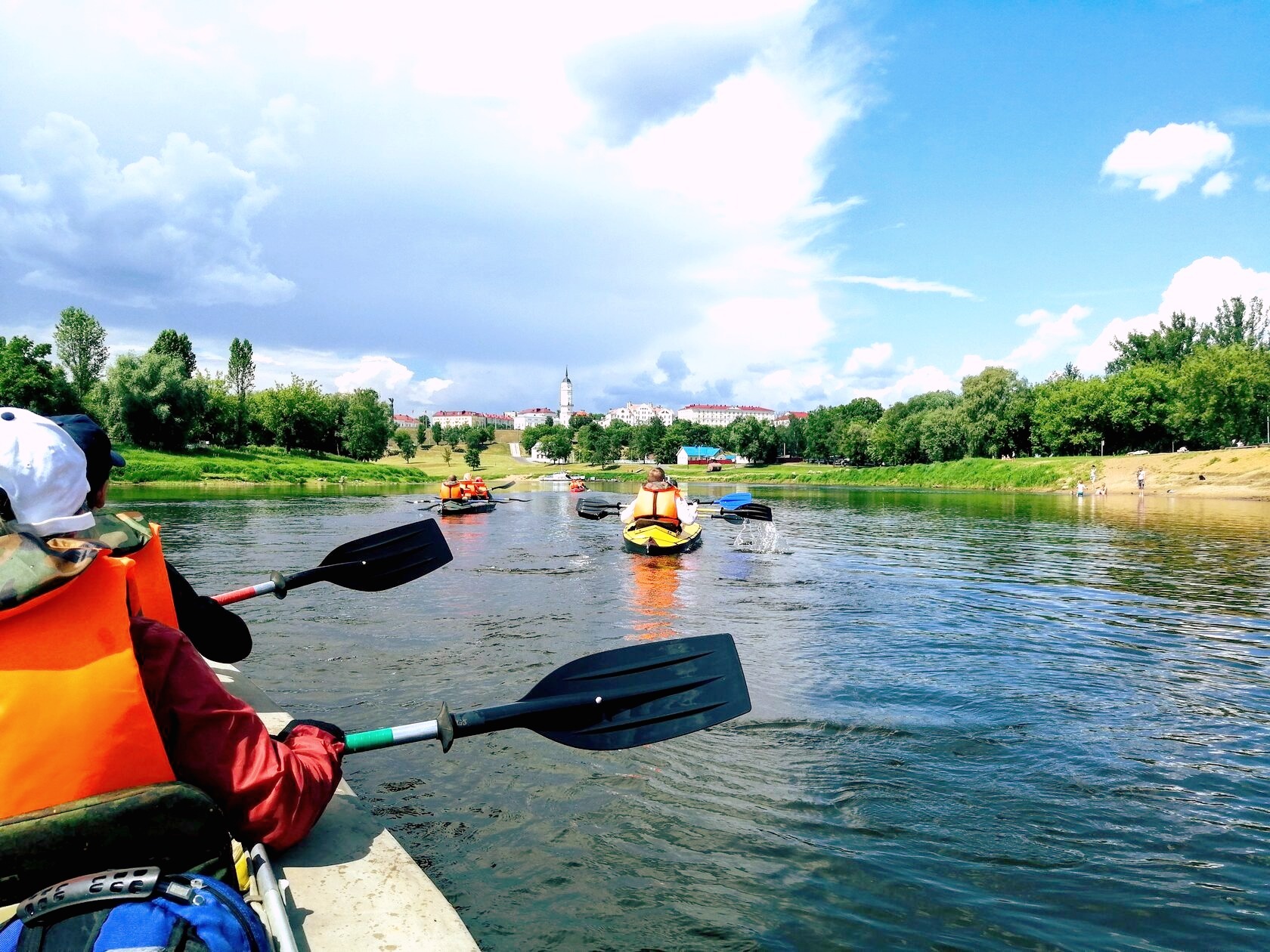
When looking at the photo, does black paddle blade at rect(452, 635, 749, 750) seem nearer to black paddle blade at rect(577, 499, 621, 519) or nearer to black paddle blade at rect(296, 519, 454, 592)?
black paddle blade at rect(296, 519, 454, 592)

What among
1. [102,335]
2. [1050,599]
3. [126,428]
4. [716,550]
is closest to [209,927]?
[1050,599]

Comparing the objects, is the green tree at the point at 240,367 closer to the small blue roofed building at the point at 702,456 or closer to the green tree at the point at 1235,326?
the small blue roofed building at the point at 702,456

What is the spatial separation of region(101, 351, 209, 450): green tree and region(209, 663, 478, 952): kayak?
66.5 metres

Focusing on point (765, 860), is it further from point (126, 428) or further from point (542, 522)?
point (126, 428)

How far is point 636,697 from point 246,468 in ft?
214

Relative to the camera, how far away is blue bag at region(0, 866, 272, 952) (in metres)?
1.82

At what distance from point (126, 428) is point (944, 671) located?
66.4m

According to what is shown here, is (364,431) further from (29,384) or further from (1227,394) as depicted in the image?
(1227,394)

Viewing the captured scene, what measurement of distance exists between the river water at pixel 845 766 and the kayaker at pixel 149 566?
4.98 feet

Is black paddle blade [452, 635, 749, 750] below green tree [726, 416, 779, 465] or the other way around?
below

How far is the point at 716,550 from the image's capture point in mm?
19750

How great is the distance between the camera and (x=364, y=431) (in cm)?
9381

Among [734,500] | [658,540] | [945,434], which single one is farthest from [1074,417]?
[658,540]

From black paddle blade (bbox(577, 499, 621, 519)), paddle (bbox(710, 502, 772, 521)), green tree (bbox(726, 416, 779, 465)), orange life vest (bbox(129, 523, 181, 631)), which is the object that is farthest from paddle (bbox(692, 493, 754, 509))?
green tree (bbox(726, 416, 779, 465))
